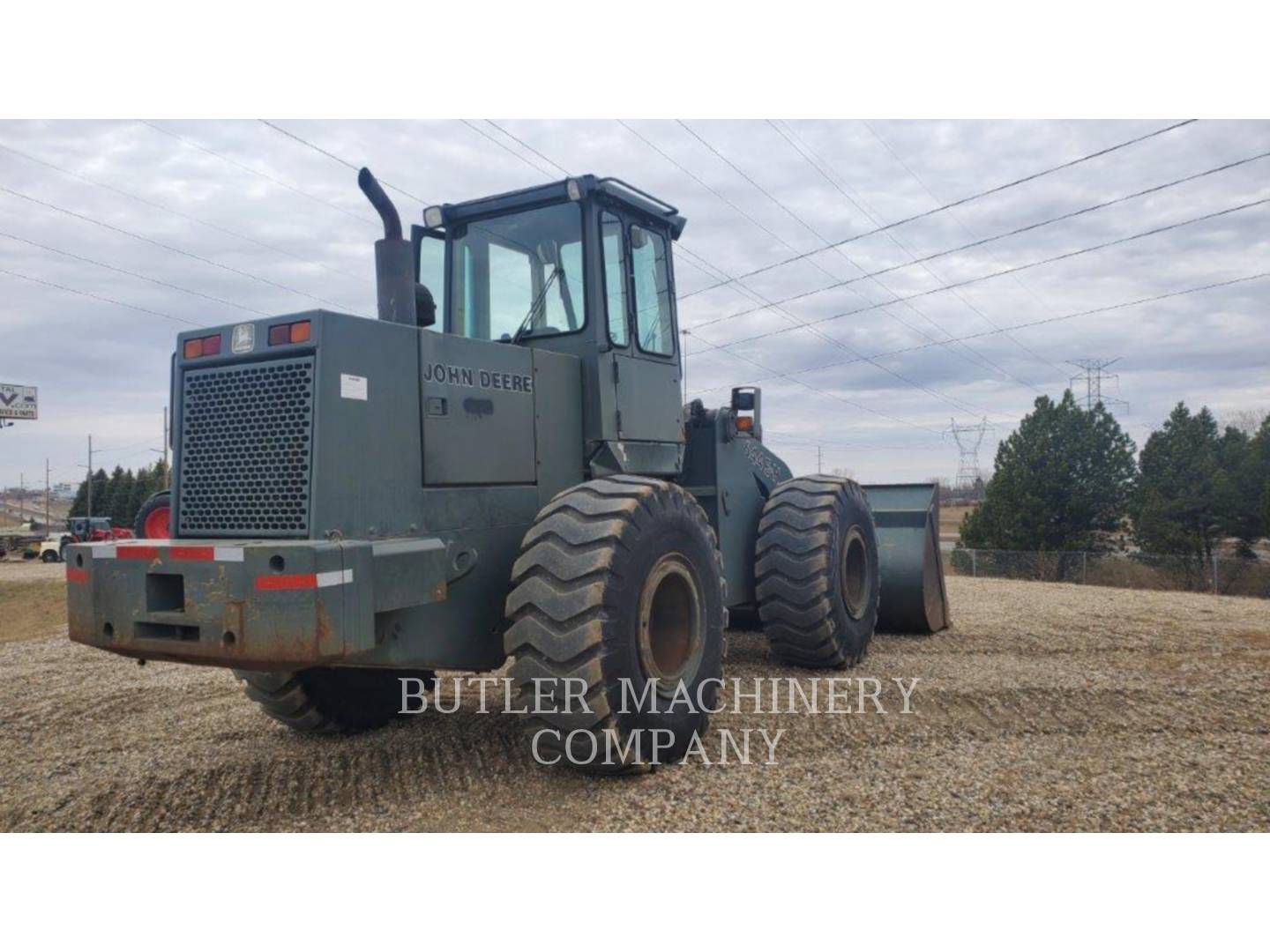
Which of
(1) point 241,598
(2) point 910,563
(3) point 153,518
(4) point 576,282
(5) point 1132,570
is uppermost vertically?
(4) point 576,282

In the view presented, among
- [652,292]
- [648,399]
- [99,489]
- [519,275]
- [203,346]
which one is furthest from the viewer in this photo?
[99,489]

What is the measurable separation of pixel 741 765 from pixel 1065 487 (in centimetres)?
3258

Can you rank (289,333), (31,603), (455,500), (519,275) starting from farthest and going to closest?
(31,603), (519,275), (455,500), (289,333)

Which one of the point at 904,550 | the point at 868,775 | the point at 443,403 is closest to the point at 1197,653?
the point at 904,550

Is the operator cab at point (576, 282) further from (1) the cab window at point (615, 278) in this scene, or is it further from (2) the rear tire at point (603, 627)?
(2) the rear tire at point (603, 627)

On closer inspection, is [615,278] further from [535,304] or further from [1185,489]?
[1185,489]

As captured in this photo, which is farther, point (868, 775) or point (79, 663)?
point (79, 663)

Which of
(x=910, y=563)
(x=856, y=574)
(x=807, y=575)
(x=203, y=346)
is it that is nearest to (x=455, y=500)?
(x=203, y=346)

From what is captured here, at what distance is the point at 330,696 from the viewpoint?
6105 mm

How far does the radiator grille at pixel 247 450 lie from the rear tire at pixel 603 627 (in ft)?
3.93

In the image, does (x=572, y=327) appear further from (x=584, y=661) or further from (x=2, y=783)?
(x=2, y=783)

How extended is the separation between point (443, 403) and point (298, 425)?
84 cm

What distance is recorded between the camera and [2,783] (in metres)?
5.45

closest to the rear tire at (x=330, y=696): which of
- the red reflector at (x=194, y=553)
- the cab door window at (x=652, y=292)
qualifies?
the red reflector at (x=194, y=553)
